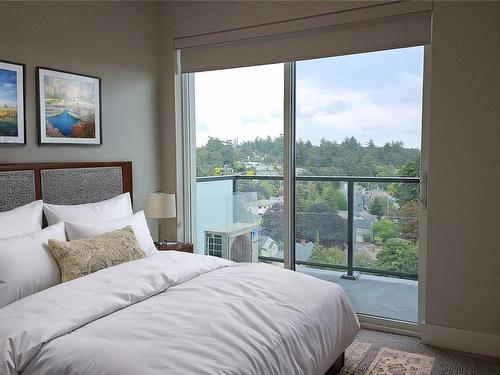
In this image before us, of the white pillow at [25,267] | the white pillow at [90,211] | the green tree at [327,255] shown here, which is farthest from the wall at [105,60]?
the green tree at [327,255]

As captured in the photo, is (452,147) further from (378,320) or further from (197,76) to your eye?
(197,76)

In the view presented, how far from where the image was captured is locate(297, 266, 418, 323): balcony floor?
11.6ft

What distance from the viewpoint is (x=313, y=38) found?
3596mm

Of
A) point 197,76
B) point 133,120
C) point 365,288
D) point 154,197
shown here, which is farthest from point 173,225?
point 365,288

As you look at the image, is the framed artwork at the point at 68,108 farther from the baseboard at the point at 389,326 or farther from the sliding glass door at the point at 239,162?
the baseboard at the point at 389,326

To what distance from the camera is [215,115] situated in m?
4.32

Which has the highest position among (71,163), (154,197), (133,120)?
(133,120)

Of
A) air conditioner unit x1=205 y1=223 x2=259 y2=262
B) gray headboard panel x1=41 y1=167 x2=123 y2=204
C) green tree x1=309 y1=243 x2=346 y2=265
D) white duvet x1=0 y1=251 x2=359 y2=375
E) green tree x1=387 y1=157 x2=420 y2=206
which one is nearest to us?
white duvet x1=0 y1=251 x2=359 y2=375

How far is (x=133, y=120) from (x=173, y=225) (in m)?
1.04

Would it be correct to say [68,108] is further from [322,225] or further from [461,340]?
[461,340]

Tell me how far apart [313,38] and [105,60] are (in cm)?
167

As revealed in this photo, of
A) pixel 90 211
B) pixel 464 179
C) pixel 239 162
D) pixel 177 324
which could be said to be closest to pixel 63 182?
pixel 90 211

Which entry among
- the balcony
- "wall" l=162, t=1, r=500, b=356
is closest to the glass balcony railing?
the balcony

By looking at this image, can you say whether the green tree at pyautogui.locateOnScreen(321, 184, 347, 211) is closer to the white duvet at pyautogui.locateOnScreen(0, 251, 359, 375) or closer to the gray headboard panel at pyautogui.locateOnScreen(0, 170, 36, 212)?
the white duvet at pyautogui.locateOnScreen(0, 251, 359, 375)
